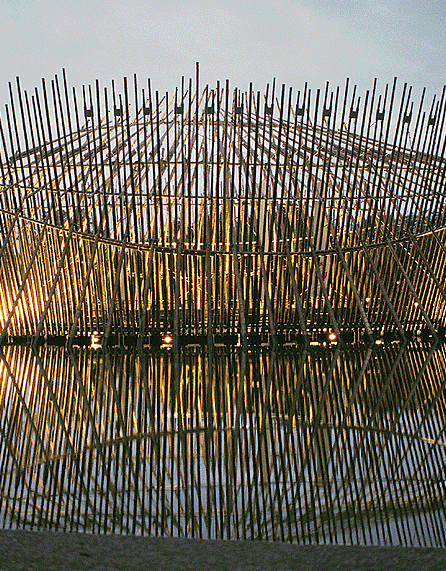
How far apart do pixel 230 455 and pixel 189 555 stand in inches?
28.3

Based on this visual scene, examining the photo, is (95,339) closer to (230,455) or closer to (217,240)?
(217,240)

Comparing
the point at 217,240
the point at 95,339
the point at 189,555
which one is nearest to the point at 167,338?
the point at 95,339

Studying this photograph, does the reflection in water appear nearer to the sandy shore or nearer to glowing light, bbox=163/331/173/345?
the sandy shore

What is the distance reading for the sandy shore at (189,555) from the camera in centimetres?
131

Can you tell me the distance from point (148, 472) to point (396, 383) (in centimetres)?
197

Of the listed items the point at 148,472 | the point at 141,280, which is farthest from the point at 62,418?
the point at 141,280

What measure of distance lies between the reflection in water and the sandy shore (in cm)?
5

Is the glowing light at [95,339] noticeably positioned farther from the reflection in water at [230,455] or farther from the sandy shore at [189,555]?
the sandy shore at [189,555]

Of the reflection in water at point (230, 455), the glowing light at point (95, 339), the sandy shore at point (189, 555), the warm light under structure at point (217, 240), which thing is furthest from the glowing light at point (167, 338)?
the sandy shore at point (189, 555)

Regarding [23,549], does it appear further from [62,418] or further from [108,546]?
[62,418]

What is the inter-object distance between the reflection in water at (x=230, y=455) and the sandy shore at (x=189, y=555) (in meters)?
0.05

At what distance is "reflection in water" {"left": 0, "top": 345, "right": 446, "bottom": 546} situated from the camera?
5.10 feet

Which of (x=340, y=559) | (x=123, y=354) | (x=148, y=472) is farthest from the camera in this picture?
(x=123, y=354)

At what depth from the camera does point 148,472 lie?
1.93 m
